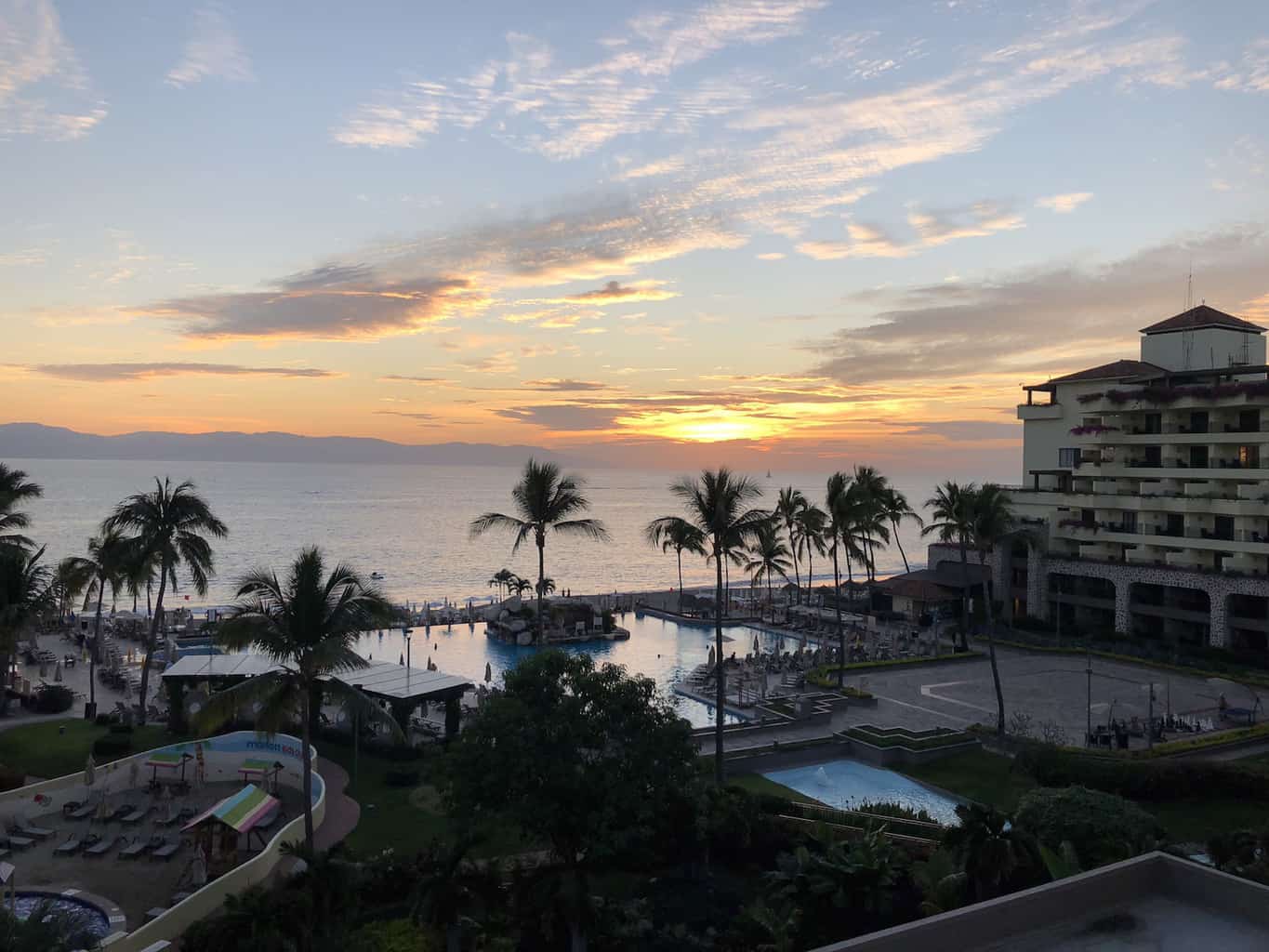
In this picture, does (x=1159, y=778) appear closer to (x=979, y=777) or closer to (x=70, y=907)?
(x=979, y=777)

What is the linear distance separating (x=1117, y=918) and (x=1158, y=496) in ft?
153

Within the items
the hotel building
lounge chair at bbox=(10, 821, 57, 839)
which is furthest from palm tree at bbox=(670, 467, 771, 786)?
the hotel building

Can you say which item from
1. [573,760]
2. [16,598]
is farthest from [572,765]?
[16,598]

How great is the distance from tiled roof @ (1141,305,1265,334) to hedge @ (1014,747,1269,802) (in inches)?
1473

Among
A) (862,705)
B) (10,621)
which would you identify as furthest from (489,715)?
(862,705)

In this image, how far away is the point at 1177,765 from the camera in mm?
24047

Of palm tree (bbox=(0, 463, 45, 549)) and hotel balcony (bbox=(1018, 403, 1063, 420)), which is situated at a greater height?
hotel balcony (bbox=(1018, 403, 1063, 420))

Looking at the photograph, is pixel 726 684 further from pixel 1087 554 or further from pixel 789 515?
pixel 1087 554

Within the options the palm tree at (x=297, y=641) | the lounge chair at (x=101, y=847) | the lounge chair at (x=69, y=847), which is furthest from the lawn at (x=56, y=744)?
the palm tree at (x=297, y=641)

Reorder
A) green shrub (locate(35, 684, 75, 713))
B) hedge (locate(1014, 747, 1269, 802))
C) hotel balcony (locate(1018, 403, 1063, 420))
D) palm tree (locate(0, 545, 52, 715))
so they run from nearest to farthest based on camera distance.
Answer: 1. hedge (locate(1014, 747, 1269, 802))
2. palm tree (locate(0, 545, 52, 715))
3. green shrub (locate(35, 684, 75, 713))
4. hotel balcony (locate(1018, 403, 1063, 420))

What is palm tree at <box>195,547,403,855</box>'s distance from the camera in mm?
17422

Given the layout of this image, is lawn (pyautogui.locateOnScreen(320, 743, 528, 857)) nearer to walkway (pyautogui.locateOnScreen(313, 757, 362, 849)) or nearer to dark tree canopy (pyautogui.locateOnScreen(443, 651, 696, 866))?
walkway (pyautogui.locateOnScreen(313, 757, 362, 849))

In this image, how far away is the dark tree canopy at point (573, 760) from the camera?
15.3 m

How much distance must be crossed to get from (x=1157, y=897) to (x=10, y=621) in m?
28.4
